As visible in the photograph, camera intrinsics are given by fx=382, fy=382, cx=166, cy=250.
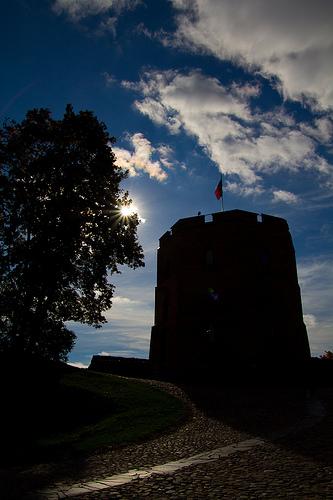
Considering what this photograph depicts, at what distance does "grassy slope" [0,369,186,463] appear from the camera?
964 centimetres

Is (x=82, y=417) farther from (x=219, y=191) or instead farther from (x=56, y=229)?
(x=219, y=191)

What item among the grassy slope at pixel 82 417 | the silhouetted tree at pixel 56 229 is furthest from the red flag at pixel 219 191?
the grassy slope at pixel 82 417

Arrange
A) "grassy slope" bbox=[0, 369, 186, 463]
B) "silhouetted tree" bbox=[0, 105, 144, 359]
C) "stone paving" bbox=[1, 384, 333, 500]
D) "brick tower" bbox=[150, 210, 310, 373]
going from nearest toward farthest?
1. "stone paving" bbox=[1, 384, 333, 500]
2. "grassy slope" bbox=[0, 369, 186, 463]
3. "silhouetted tree" bbox=[0, 105, 144, 359]
4. "brick tower" bbox=[150, 210, 310, 373]

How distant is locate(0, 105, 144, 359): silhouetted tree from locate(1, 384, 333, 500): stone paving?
1038cm

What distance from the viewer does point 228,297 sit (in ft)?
88.2

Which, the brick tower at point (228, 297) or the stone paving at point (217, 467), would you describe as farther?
the brick tower at point (228, 297)

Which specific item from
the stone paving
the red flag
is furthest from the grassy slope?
the red flag

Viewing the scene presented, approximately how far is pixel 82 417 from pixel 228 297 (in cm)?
1613

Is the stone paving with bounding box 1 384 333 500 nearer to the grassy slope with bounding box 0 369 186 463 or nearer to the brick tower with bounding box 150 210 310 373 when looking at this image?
the grassy slope with bounding box 0 369 186 463

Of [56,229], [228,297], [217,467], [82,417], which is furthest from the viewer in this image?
[228,297]

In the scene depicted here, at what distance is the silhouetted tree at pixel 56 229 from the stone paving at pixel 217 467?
1038cm

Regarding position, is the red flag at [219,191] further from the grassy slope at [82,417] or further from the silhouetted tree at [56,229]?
the grassy slope at [82,417]

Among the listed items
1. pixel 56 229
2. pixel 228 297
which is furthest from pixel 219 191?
pixel 56 229

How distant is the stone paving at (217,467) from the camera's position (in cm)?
527
